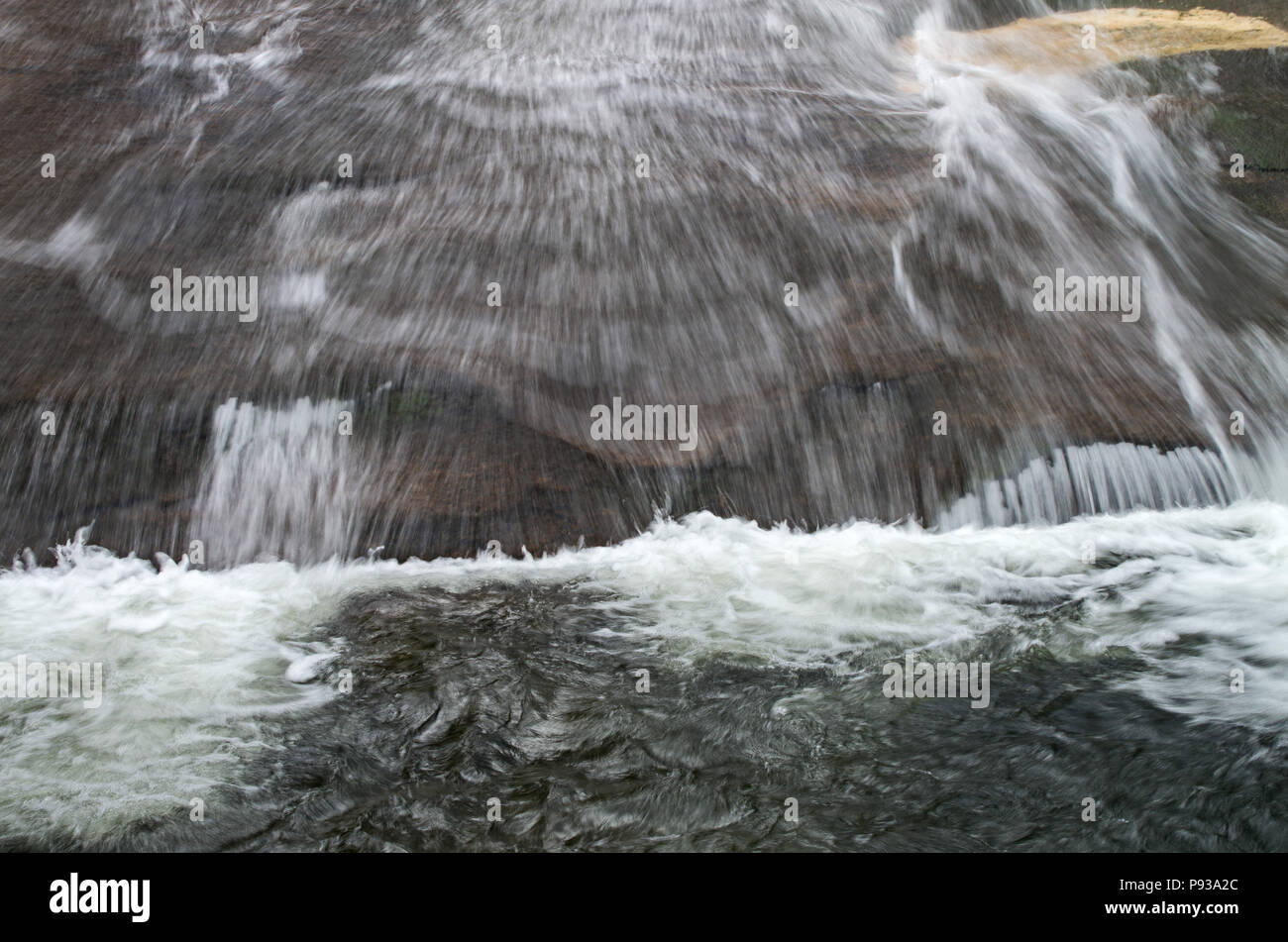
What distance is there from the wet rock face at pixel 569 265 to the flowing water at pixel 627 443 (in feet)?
0.10

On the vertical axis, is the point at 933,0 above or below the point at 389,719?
above

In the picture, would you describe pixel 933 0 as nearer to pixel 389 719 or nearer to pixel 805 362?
pixel 805 362

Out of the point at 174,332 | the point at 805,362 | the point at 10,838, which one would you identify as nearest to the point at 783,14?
the point at 805,362

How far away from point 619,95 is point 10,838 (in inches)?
246

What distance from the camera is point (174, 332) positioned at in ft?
23.3

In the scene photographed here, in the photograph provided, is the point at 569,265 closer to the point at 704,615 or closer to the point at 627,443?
the point at 627,443

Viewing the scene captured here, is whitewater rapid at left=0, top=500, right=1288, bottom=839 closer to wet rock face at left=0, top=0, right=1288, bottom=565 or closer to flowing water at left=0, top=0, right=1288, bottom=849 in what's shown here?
flowing water at left=0, top=0, right=1288, bottom=849

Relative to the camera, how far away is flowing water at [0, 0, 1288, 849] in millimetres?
4871

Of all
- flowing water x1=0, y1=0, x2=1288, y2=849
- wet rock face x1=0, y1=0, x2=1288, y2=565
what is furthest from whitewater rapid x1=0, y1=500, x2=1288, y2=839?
wet rock face x1=0, y1=0, x2=1288, y2=565

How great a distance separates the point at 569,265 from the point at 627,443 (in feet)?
4.63

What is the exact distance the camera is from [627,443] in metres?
6.72

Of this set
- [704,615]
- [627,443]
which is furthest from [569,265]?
[704,615]

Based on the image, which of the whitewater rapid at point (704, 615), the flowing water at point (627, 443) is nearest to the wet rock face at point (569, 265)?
the flowing water at point (627, 443)

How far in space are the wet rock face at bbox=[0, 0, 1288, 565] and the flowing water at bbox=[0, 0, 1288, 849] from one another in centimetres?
3
